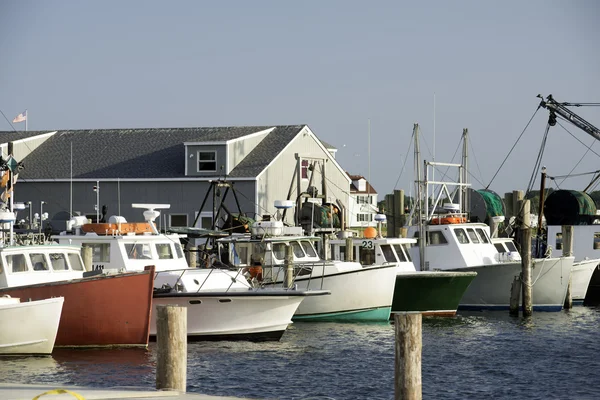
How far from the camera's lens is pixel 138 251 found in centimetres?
2680

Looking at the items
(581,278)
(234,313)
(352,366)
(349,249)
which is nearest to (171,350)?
(352,366)

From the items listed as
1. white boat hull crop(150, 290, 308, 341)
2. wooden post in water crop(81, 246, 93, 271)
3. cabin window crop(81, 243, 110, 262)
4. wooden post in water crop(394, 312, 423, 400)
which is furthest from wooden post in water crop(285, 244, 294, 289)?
wooden post in water crop(394, 312, 423, 400)

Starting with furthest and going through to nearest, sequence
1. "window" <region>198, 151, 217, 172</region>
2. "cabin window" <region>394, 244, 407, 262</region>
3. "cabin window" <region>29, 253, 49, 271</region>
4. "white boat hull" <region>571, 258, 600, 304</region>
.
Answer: "window" <region>198, 151, 217, 172</region>
"white boat hull" <region>571, 258, 600, 304</region>
"cabin window" <region>394, 244, 407, 262</region>
"cabin window" <region>29, 253, 49, 271</region>

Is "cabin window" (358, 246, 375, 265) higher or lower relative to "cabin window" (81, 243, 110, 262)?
lower

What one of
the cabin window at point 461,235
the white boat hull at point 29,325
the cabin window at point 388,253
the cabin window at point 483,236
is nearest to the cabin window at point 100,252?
the white boat hull at point 29,325

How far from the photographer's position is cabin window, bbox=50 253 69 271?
79.1ft

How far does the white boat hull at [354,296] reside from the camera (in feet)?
97.9

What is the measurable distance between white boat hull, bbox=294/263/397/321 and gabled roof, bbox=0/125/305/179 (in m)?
14.5

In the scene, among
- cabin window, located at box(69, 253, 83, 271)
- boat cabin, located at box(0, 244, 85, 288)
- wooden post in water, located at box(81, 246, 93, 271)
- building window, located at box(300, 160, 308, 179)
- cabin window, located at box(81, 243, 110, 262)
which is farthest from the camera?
building window, located at box(300, 160, 308, 179)

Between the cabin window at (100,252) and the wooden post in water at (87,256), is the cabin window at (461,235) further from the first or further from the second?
the wooden post in water at (87,256)

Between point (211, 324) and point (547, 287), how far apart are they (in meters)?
15.2

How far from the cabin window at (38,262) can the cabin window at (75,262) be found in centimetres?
71

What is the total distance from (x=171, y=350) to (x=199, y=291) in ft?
30.7

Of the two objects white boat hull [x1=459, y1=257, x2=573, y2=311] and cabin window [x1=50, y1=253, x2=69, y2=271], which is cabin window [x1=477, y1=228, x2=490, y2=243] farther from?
cabin window [x1=50, y1=253, x2=69, y2=271]
